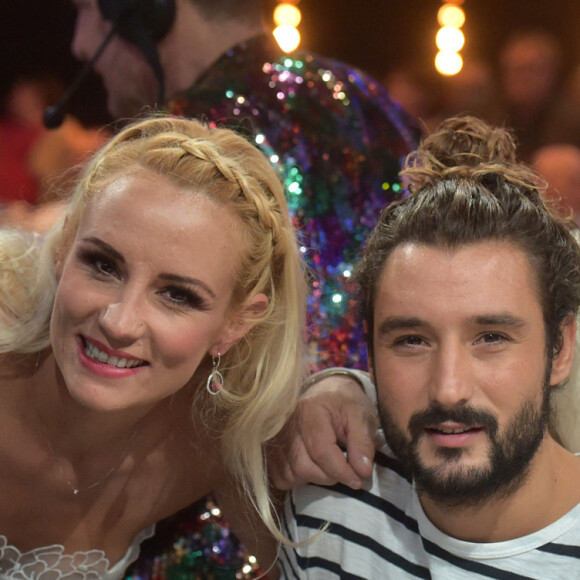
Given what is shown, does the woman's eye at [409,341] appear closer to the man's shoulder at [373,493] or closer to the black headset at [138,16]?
the man's shoulder at [373,493]

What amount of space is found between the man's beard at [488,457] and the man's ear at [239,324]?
0.44m

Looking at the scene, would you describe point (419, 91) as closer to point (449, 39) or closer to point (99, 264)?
point (449, 39)

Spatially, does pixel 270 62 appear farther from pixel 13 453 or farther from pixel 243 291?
pixel 13 453

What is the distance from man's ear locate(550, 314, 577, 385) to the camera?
4.39 ft

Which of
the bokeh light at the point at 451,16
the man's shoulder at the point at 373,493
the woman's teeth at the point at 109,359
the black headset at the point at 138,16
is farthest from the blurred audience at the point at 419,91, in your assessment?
the woman's teeth at the point at 109,359

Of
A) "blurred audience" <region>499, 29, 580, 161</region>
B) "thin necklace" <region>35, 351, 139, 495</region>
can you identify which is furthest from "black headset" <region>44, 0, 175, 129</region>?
"blurred audience" <region>499, 29, 580, 161</region>

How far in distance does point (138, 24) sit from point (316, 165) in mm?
611

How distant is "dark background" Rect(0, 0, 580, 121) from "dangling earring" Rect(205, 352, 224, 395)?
847mm

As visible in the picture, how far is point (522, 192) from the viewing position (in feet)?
4.41

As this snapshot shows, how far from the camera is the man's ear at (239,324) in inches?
61.4

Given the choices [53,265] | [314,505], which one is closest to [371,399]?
[314,505]

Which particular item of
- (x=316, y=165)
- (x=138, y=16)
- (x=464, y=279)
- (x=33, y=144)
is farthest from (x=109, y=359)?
(x=138, y=16)

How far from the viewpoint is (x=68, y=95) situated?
2.04 m

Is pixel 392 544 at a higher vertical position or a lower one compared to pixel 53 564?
higher
